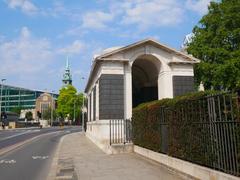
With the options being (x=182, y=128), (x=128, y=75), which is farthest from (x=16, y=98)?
(x=182, y=128)

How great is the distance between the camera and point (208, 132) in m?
8.95

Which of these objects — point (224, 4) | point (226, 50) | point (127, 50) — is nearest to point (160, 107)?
point (127, 50)

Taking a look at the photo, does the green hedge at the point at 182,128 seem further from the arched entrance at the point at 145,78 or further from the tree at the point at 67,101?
the tree at the point at 67,101

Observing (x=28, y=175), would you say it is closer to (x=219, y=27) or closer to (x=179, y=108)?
(x=179, y=108)

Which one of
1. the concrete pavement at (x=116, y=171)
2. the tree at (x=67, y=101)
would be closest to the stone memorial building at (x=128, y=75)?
the concrete pavement at (x=116, y=171)

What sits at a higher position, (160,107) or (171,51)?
(171,51)

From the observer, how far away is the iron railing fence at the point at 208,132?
7.69 metres

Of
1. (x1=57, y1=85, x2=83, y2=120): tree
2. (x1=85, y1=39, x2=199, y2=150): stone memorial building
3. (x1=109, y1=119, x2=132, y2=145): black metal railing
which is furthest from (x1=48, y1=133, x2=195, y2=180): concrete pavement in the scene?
(x1=57, y1=85, x2=83, y2=120): tree

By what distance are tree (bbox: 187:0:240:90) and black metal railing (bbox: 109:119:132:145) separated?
12.9 metres

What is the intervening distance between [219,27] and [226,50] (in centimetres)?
235

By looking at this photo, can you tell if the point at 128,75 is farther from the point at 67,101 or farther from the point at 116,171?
the point at 67,101

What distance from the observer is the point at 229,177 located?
Answer: 7520 mm

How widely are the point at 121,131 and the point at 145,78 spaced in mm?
8830

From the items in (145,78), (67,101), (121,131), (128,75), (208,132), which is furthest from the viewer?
(67,101)
